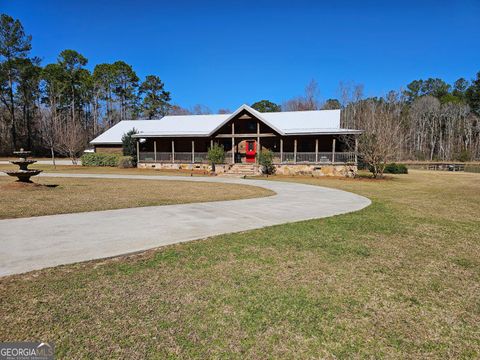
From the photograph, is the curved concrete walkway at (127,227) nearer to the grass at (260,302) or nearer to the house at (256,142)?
the grass at (260,302)

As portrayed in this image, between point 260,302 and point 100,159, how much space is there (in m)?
33.8

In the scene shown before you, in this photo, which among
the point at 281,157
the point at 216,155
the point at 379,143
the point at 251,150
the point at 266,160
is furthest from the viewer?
the point at 251,150

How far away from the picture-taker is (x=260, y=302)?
12.3 ft

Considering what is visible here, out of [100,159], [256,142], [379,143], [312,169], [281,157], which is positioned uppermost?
[256,142]

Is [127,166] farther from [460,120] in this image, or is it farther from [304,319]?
[460,120]

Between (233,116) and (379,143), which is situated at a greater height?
(233,116)

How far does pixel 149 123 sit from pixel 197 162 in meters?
11.3

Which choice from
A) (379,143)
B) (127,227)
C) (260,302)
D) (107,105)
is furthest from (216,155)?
(107,105)

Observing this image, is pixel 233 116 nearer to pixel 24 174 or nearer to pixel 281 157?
pixel 281 157

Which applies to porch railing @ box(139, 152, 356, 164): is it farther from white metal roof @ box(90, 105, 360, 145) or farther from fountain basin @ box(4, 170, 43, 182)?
fountain basin @ box(4, 170, 43, 182)

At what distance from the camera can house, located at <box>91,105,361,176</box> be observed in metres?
24.7

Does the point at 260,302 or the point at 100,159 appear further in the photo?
the point at 100,159

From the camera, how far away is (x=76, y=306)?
3.57 m

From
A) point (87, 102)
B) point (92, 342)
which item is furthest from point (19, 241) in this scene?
point (87, 102)
